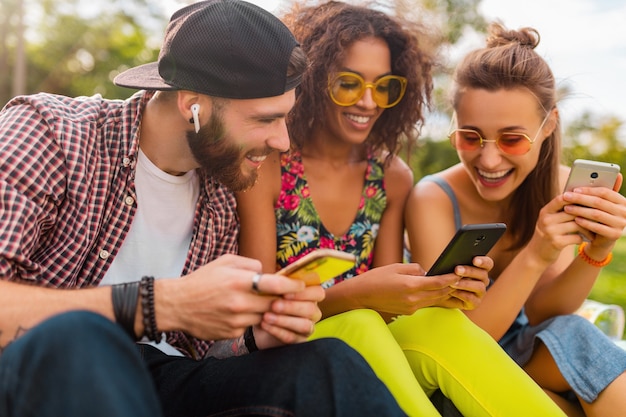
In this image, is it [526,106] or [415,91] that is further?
[415,91]

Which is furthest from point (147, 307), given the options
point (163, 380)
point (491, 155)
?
point (491, 155)

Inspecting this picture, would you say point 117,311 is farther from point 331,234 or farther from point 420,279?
point 331,234

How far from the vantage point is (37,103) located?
234 centimetres

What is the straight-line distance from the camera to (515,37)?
3.34m

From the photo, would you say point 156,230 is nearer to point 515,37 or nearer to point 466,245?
point 466,245

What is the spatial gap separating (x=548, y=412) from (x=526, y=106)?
1.41 meters

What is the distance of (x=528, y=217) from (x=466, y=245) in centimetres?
112

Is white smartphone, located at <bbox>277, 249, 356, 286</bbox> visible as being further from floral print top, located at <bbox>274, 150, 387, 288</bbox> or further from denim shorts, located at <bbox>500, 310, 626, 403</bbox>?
denim shorts, located at <bbox>500, 310, 626, 403</bbox>

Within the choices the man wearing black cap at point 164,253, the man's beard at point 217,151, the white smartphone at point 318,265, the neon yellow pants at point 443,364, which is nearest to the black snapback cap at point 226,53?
the man wearing black cap at point 164,253

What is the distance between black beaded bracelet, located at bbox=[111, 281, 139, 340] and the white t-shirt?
26.3 inches

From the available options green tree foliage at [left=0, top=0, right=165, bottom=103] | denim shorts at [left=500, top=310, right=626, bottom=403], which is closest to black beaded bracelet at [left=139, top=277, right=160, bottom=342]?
denim shorts at [left=500, top=310, right=626, bottom=403]

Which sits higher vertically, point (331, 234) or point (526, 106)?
point (526, 106)

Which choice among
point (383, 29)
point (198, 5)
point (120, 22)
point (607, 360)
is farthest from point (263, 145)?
point (120, 22)

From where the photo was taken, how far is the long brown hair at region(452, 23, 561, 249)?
3111mm
